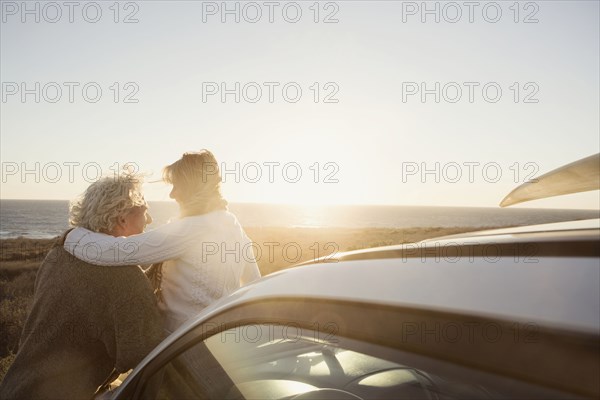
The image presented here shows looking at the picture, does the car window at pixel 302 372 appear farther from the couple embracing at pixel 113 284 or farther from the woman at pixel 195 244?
the woman at pixel 195 244

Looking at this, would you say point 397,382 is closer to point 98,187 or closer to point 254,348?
point 254,348

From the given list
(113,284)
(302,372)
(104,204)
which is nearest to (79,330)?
(113,284)

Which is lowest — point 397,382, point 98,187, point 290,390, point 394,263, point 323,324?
point 290,390

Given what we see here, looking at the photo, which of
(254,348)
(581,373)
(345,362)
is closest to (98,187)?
(254,348)

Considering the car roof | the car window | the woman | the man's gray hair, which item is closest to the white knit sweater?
the woman

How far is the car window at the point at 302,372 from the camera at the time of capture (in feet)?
3.05

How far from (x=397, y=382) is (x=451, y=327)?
35cm

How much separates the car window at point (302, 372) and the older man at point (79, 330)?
3.99 ft

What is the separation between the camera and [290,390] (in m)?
1.34

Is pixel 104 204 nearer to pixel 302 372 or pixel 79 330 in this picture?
pixel 79 330

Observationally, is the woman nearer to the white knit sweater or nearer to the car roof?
the white knit sweater

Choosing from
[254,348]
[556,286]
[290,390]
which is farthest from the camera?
[254,348]

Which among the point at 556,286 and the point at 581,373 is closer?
the point at 581,373

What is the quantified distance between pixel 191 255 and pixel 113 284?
61cm
